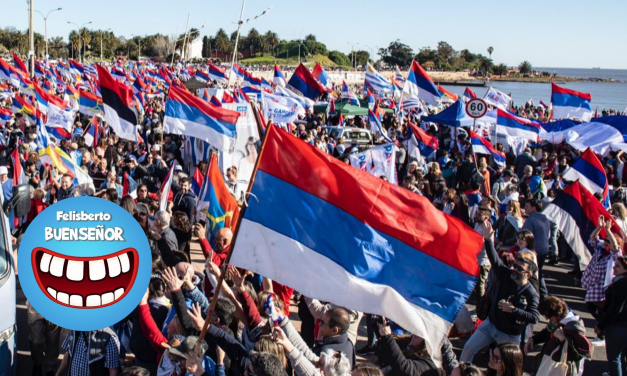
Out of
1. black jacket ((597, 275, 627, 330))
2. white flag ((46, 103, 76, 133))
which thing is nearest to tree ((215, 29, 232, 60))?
white flag ((46, 103, 76, 133))

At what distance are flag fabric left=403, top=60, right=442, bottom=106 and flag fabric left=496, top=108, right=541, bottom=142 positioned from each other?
2.47 metres

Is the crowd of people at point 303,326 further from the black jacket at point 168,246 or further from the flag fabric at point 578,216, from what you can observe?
the flag fabric at point 578,216

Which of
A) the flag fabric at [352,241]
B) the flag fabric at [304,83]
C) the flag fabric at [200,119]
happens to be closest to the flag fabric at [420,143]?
the flag fabric at [304,83]

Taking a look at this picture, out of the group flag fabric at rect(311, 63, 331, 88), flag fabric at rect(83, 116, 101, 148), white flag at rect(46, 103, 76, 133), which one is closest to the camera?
flag fabric at rect(83, 116, 101, 148)

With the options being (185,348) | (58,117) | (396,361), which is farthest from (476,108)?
(185,348)

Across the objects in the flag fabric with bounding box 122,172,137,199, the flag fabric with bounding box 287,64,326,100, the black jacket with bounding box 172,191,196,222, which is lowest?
the flag fabric with bounding box 122,172,137,199

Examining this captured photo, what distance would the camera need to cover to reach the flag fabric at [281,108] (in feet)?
51.1

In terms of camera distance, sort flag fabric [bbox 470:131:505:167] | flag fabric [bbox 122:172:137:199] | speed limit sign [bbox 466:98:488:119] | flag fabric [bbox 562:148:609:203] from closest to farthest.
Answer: flag fabric [bbox 562:148:609:203] → flag fabric [bbox 122:172:137:199] → flag fabric [bbox 470:131:505:167] → speed limit sign [bbox 466:98:488:119]

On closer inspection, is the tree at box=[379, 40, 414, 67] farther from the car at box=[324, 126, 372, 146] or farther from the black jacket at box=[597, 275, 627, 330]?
the black jacket at box=[597, 275, 627, 330]

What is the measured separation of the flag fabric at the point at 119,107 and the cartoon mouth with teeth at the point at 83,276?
8.93 m

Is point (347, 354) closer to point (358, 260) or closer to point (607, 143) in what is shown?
point (358, 260)

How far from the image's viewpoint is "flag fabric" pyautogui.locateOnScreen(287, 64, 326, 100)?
19688mm

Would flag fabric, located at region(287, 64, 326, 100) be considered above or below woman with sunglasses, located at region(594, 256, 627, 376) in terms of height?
above

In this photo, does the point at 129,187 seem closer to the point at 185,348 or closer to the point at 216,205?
the point at 216,205
